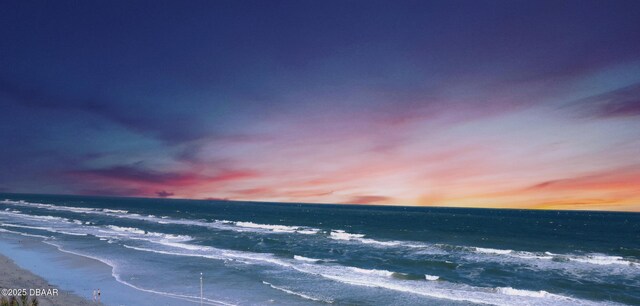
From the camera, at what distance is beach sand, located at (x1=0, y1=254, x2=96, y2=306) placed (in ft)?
62.7

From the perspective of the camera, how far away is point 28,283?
23.0 meters

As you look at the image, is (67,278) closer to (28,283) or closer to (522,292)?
(28,283)

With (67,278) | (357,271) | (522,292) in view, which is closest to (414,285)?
(357,271)

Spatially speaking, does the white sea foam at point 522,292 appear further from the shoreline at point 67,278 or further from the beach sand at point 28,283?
the beach sand at point 28,283

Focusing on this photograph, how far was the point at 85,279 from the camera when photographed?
24.8 meters

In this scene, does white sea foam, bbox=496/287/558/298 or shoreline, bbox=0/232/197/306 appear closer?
shoreline, bbox=0/232/197/306

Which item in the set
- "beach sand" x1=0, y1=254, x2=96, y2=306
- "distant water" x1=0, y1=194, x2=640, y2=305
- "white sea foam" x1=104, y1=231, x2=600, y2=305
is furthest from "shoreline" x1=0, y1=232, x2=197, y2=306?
"white sea foam" x1=104, y1=231, x2=600, y2=305

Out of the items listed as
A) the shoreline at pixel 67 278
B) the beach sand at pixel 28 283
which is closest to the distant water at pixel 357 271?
the shoreline at pixel 67 278

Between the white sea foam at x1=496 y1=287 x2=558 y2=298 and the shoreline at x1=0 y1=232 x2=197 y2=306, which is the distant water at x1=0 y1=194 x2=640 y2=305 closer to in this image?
the white sea foam at x1=496 y1=287 x2=558 y2=298

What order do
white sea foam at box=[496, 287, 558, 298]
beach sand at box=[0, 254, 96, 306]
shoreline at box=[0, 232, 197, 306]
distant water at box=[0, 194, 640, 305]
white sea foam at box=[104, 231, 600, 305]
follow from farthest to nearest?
white sea foam at box=[496, 287, 558, 298]
distant water at box=[0, 194, 640, 305]
white sea foam at box=[104, 231, 600, 305]
shoreline at box=[0, 232, 197, 306]
beach sand at box=[0, 254, 96, 306]

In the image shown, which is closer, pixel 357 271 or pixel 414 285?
pixel 414 285

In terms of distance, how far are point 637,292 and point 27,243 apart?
5486cm

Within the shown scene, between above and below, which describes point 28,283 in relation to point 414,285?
above

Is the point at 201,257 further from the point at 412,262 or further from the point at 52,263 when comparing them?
the point at 412,262
